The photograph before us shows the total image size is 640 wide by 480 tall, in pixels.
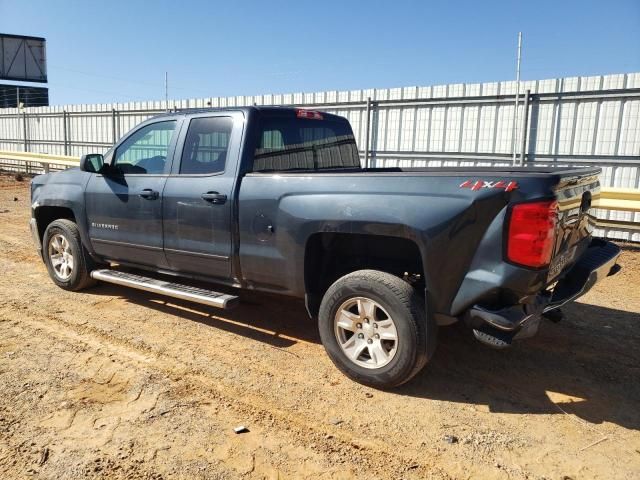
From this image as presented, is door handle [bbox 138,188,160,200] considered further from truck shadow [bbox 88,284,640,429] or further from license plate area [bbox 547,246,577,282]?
license plate area [bbox 547,246,577,282]

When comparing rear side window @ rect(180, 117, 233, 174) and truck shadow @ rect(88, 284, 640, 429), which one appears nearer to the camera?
truck shadow @ rect(88, 284, 640, 429)

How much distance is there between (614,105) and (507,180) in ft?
22.5

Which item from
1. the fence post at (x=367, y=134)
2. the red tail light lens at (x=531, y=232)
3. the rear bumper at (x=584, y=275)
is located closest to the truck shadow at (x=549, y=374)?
the rear bumper at (x=584, y=275)

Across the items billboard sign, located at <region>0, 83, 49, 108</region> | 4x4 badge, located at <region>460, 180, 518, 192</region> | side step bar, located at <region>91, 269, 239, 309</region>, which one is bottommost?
side step bar, located at <region>91, 269, 239, 309</region>

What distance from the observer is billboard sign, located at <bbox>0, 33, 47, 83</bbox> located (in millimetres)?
36625

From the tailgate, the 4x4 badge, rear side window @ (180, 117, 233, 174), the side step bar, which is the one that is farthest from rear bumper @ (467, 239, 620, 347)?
rear side window @ (180, 117, 233, 174)

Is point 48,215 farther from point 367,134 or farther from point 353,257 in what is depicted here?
point 367,134

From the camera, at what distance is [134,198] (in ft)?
16.2

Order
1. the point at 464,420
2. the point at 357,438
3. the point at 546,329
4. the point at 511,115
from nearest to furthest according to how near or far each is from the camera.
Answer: the point at 357,438 < the point at 464,420 < the point at 546,329 < the point at 511,115

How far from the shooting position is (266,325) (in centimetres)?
486

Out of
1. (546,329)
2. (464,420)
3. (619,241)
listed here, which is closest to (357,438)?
(464,420)

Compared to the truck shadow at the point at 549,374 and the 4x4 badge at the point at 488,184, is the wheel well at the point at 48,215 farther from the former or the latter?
the 4x4 badge at the point at 488,184

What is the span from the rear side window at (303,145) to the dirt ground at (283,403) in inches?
59.6

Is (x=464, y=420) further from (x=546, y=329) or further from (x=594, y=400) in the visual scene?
(x=546, y=329)
